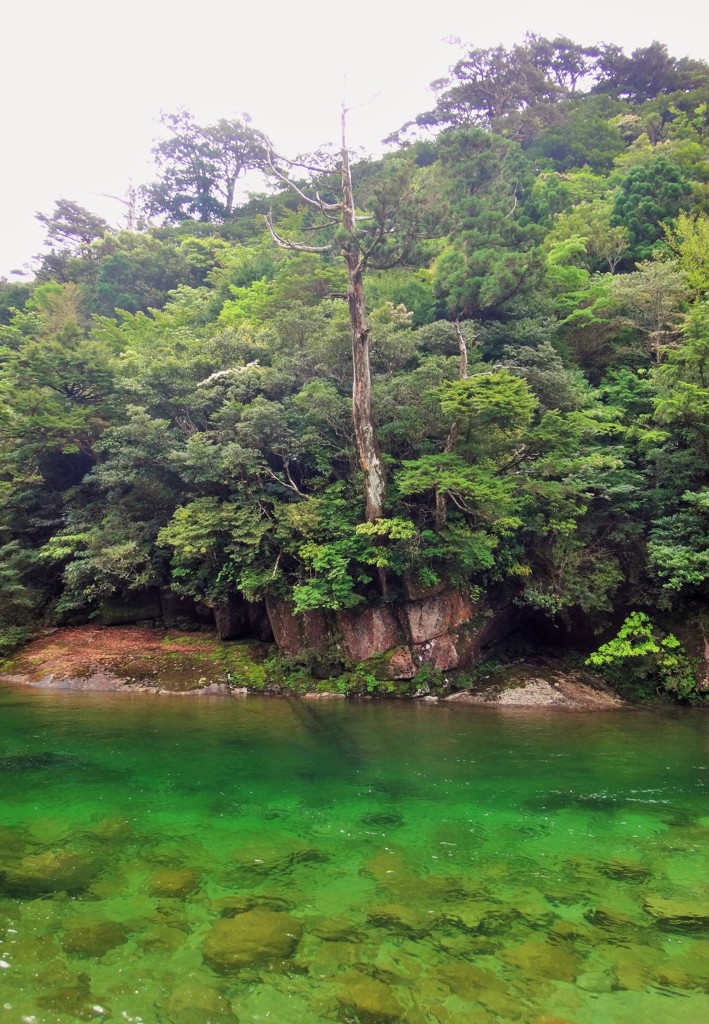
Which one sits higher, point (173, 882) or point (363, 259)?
point (363, 259)

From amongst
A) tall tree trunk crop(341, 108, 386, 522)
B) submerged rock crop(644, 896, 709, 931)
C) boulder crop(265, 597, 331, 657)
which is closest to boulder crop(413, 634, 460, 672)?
boulder crop(265, 597, 331, 657)

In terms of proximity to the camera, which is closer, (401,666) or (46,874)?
(46,874)

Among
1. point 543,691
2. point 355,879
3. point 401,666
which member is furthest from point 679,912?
point 401,666

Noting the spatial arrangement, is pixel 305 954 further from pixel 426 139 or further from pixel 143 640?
pixel 426 139

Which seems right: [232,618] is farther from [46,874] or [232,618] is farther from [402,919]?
[402,919]

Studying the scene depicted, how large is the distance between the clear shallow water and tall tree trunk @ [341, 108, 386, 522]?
21.4 ft

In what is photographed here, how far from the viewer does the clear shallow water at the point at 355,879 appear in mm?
3893

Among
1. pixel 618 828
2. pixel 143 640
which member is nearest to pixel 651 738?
pixel 618 828

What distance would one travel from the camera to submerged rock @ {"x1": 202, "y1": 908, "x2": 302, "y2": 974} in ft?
13.9

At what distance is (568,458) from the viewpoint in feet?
47.0

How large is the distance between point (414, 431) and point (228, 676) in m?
8.17

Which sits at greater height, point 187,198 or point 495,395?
point 187,198

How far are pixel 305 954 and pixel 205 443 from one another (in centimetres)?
1329

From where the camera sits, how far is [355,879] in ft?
18.1
